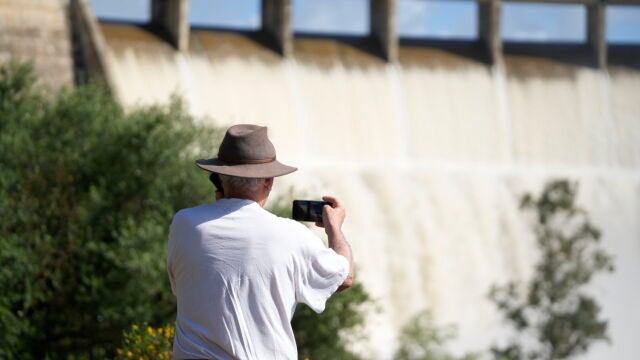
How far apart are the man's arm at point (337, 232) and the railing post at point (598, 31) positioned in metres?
34.7

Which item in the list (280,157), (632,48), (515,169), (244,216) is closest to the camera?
(244,216)

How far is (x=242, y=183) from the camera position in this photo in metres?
5.25

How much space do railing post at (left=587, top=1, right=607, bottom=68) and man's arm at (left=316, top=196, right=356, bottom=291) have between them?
34720mm

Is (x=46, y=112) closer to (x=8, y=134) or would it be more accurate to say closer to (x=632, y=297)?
(x=8, y=134)

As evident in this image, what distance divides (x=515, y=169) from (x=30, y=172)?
73.2ft

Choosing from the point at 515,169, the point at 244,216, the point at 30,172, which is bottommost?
the point at 515,169

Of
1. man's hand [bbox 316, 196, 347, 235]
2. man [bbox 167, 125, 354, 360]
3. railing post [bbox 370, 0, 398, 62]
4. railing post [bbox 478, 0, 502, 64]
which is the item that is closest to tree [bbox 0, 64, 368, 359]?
A: man's hand [bbox 316, 196, 347, 235]

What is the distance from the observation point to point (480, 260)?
3584 centimetres

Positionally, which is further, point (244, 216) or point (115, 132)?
point (115, 132)

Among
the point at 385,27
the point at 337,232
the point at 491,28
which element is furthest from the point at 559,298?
the point at 337,232

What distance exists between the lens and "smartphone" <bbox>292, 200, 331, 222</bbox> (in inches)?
216

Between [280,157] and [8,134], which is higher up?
[8,134]

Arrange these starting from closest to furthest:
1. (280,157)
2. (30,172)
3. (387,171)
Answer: (30,172) < (280,157) < (387,171)

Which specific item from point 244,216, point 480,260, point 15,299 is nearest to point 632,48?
point 480,260
